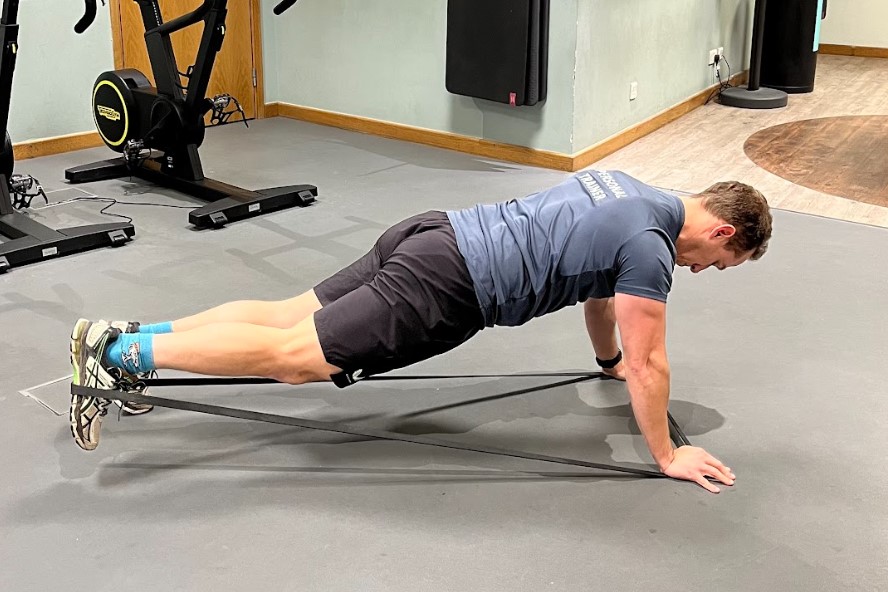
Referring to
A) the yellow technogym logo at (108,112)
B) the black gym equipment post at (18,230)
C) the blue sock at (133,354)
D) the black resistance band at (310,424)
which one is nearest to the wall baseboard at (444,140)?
the yellow technogym logo at (108,112)

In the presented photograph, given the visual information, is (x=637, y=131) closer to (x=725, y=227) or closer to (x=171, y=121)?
(x=171, y=121)

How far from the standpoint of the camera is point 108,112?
4617 millimetres

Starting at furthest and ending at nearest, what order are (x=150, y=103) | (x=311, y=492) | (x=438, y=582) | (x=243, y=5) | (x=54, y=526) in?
(x=243, y=5), (x=150, y=103), (x=311, y=492), (x=54, y=526), (x=438, y=582)

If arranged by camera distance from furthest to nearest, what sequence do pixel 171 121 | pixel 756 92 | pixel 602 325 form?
pixel 756 92 → pixel 171 121 → pixel 602 325

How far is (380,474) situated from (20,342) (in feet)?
4.52

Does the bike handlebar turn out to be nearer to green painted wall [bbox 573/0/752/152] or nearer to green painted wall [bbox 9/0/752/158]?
green painted wall [bbox 9/0/752/158]

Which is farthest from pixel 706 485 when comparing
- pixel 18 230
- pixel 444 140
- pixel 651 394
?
pixel 444 140

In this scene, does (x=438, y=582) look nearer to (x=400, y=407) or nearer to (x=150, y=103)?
(x=400, y=407)

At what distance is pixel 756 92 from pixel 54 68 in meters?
4.56

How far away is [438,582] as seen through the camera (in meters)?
1.95

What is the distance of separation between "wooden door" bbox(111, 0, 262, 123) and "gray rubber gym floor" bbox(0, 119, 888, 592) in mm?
2252

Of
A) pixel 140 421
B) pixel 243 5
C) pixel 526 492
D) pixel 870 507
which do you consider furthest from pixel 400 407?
pixel 243 5

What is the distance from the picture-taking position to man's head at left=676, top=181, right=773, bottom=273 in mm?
2211

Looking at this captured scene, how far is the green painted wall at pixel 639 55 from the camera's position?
5.02 meters
